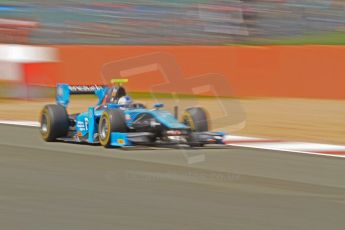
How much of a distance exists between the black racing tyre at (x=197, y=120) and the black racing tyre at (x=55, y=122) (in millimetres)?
1506

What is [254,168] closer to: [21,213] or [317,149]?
[317,149]

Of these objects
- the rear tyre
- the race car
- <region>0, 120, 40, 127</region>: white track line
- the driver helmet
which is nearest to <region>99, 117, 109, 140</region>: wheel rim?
the race car

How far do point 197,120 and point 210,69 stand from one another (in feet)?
25.2

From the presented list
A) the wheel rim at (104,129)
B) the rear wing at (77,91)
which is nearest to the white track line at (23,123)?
the rear wing at (77,91)

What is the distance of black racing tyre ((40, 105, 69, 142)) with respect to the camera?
997 centimetres

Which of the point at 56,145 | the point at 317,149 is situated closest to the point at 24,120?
the point at 56,145

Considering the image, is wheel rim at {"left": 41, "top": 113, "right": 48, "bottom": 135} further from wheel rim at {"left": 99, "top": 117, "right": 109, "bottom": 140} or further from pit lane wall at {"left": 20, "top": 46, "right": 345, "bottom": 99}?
pit lane wall at {"left": 20, "top": 46, "right": 345, "bottom": 99}

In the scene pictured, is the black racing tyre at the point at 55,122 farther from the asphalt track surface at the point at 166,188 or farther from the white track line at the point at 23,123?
the white track line at the point at 23,123

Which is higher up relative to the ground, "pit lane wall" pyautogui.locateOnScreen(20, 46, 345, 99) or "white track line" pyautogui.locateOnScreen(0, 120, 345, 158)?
"pit lane wall" pyautogui.locateOnScreen(20, 46, 345, 99)

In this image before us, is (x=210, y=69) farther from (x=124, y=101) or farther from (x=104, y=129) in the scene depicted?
(x=104, y=129)

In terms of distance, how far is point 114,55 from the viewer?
739 inches

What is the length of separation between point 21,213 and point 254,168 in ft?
9.92

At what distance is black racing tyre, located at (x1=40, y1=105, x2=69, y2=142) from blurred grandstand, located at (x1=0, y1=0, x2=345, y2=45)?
799 cm

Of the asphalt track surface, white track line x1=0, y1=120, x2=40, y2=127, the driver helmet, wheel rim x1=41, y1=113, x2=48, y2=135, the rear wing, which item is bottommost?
the asphalt track surface
